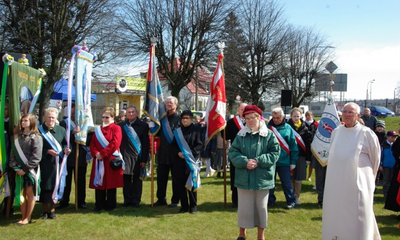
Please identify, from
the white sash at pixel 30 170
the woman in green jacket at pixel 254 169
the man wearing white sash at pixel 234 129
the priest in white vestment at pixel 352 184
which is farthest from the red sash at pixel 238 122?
the white sash at pixel 30 170

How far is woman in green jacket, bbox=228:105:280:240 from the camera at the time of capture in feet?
15.4

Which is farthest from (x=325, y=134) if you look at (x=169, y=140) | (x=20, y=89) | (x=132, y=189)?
(x=20, y=89)

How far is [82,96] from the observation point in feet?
20.9

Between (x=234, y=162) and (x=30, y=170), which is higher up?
(x=234, y=162)

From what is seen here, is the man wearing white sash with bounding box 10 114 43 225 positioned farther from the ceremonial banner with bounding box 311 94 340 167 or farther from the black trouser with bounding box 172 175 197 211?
the ceremonial banner with bounding box 311 94 340 167

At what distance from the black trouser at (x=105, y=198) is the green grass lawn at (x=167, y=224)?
0.16m

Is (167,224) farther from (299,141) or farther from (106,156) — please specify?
(299,141)

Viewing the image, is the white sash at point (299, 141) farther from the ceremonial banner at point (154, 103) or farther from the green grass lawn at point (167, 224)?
the ceremonial banner at point (154, 103)

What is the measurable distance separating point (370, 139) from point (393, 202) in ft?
8.43

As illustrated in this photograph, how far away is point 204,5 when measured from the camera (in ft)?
66.3

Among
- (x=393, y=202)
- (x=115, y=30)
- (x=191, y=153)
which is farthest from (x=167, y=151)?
(x=115, y=30)

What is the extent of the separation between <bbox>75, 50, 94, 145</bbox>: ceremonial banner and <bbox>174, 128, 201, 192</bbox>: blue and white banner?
1.69 metres

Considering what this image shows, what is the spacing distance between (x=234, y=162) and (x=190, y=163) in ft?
5.76

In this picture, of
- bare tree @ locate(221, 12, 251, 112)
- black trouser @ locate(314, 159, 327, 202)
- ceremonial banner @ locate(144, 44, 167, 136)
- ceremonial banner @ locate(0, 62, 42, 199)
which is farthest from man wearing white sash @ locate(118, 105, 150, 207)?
bare tree @ locate(221, 12, 251, 112)
